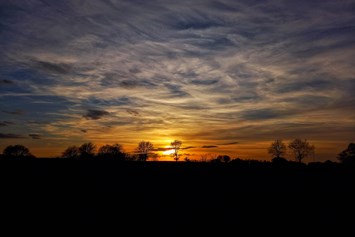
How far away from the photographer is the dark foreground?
1094 centimetres

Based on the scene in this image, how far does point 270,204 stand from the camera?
49.4ft

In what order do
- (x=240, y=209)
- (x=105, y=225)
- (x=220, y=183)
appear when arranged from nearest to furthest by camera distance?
(x=105, y=225) < (x=240, y=209) < (x=220, y=183)

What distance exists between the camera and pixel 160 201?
13.4 m

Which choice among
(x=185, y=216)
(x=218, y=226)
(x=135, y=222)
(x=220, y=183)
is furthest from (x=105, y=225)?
(x=220, y=183)

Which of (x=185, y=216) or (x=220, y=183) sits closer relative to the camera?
(x=185, y=216)

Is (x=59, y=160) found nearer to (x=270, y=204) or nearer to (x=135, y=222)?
(x=135, y=222)

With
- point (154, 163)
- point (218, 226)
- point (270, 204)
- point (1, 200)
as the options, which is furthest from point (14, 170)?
point (270, 204)

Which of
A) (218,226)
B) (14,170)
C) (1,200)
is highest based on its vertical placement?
(14,170)

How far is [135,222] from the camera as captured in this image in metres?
11.4

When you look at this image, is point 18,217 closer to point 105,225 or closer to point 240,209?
point 105,225

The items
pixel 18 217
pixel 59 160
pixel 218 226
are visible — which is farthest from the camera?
pixel 59 160

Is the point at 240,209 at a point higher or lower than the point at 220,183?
lower

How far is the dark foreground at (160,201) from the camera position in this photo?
10943 mm

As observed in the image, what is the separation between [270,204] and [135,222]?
730 cm
